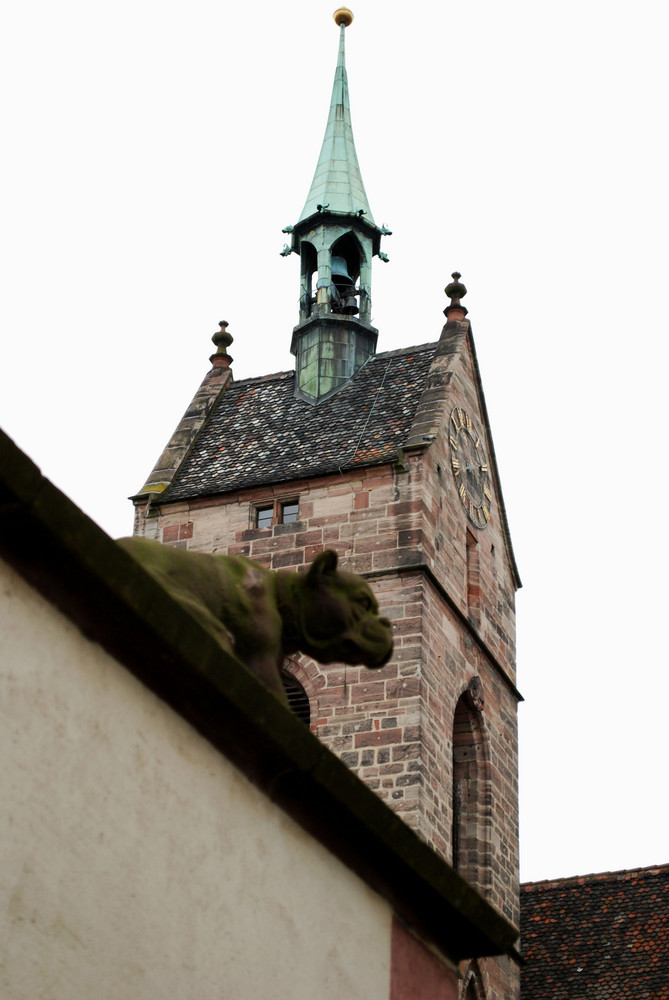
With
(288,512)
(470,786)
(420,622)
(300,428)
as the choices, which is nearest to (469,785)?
(470,786)

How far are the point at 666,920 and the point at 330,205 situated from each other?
41.2 ft

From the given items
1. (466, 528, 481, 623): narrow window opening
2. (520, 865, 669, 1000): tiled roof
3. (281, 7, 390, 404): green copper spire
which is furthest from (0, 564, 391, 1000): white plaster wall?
(281, 7, 390, 404): green copper spire

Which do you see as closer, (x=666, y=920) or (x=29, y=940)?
(x=29, y=940)

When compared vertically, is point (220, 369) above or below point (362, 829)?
above

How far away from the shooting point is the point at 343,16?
34875mm

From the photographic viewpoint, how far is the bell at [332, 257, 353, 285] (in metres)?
28.1

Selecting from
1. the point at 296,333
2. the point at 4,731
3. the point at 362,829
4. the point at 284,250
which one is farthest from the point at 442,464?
the point at 4,731

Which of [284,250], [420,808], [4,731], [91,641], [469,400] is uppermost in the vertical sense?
[284,250]

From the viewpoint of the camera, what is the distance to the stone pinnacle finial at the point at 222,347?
26.9 m

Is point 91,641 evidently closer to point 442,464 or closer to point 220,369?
point 442,464

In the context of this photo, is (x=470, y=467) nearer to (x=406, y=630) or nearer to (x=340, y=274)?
(x=406, y=630)

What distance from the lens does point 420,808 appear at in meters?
19.6

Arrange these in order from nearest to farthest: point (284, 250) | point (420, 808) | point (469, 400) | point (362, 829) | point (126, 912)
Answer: point (126, 912)
point (362, 829)
point (420, 808)
point (469, 400)
point (284, 250)

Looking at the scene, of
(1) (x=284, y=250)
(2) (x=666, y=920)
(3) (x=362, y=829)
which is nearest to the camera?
(3) (x=362, y=829)
